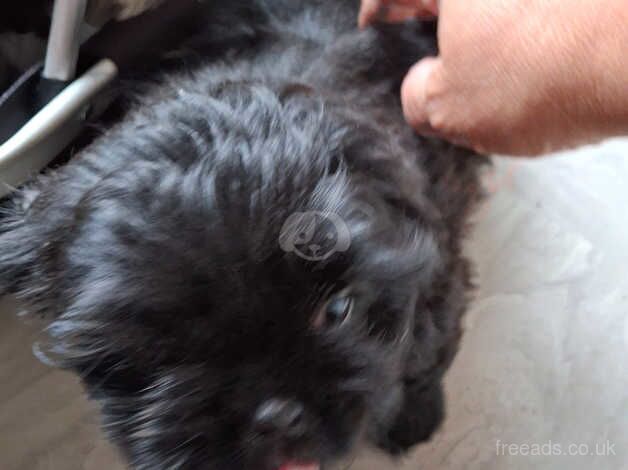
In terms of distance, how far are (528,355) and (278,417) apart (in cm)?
64

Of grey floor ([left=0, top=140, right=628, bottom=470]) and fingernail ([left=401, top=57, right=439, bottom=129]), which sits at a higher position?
fingernail ([left=401, top=57, right=439, bottom=129])

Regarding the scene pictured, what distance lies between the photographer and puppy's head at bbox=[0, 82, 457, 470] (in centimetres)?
51

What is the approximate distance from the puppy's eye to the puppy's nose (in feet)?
0.22

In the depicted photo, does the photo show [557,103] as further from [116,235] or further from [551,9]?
[116,235]

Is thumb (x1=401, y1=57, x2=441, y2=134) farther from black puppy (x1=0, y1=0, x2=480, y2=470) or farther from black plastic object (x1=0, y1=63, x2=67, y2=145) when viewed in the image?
black plastic object (x1=0, y1=63, x2=67, y2=145)

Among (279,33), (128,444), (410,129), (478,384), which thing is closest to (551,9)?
(410,129)

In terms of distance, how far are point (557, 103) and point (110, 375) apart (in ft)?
1.45

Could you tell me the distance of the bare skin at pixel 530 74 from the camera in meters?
0.51

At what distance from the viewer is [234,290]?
0.51m

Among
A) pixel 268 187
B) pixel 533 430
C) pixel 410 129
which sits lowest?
pixel 533 430

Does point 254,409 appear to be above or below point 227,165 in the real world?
below

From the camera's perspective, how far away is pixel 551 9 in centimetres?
52

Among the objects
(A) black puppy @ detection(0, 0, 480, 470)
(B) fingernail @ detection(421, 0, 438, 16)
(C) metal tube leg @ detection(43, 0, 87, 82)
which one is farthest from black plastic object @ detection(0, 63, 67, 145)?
(B) fingernail @ detection(421, 0, 438, 16)

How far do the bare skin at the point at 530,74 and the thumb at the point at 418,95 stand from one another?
12 mm
